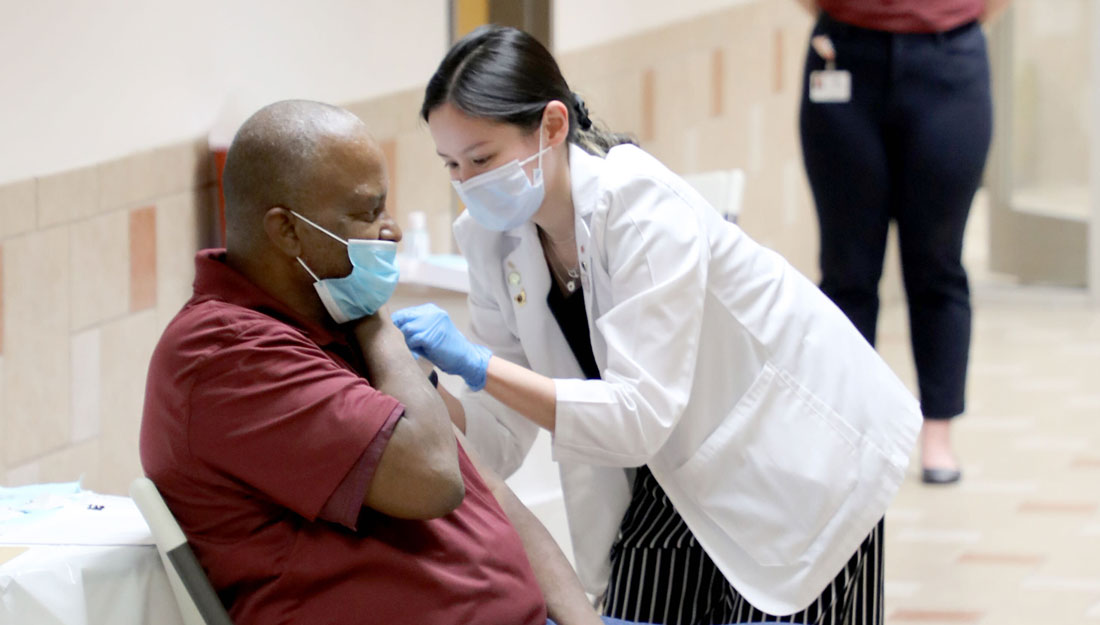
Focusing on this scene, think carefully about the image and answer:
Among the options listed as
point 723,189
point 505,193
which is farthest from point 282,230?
point 723,189

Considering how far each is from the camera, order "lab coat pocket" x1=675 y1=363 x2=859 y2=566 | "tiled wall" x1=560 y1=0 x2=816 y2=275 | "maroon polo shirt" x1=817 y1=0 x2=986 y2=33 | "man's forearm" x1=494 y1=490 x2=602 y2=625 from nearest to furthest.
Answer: "man's forearm" x1=494 y1=490 x2=602 y2=625 → "lab coat pocket" x1=675 y1=363 x2=859 y2=566 → "maroon polo shirt" x1=817 y1=0 x2=986 y2=33 → "tiled wall" x1=560 y1=0 x2=816 y2=275

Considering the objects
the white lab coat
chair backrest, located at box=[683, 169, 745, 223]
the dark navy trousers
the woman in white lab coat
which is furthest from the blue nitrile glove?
the dark navy trousers

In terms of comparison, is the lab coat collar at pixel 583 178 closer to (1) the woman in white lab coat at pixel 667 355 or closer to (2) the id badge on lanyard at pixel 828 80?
(1) the woman in white lab coat at pixel 667 355

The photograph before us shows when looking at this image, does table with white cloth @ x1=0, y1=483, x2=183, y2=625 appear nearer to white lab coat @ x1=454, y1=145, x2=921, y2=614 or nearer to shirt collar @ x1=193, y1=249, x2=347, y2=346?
shirt collar @ x1=193, y1=249, x2=347, y2=346

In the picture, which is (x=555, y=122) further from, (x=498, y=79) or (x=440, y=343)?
(x=440, y=343)

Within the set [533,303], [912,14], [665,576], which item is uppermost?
[912,14]

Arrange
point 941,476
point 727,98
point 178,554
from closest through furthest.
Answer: point 178,554 → point 941,476 → point 727,98

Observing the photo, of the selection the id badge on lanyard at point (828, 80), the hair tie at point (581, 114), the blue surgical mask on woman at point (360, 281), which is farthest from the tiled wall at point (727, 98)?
the blue surgical mask on woman at point (360, 281)

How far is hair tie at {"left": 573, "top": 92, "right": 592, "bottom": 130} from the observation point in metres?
2.08

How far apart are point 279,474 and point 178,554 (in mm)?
120

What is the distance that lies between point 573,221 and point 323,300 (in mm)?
545

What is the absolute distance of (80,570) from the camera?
1433 millimetres

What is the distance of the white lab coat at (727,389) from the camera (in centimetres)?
184

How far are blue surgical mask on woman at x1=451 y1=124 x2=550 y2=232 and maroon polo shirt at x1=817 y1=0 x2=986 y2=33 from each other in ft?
6.31
